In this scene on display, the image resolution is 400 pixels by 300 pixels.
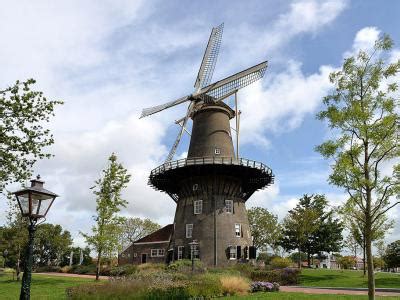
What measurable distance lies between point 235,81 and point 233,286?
78.7 feet

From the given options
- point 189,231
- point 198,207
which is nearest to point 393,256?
point 198,207

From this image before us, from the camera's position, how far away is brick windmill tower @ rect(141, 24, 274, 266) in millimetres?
34094

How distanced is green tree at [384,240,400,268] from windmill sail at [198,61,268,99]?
3262 centimetres

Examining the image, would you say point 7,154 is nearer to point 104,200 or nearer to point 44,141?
point 44,141

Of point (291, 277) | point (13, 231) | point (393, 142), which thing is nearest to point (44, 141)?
point (393, 142)

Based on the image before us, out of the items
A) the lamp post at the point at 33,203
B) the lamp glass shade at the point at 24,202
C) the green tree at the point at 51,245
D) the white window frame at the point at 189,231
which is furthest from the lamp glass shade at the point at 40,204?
the green tree at the point at 51,245

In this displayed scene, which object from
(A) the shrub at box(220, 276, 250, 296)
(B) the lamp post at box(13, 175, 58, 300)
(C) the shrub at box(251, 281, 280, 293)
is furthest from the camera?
(C) the shrub at box(251, 281, 280, 293)

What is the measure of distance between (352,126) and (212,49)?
30.8 meters

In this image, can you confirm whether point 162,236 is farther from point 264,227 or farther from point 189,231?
point 264,227

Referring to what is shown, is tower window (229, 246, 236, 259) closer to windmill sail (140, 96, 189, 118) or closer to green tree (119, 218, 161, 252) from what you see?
windmill sail (140, 96, 189, 118)

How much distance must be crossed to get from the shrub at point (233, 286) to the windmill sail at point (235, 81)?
22686 millimetres

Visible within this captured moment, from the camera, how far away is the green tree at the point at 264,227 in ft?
177

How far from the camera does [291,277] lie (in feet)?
94.4

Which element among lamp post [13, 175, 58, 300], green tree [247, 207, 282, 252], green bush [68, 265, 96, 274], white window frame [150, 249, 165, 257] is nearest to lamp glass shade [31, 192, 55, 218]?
lamp post [13, 175, 58, 300]
